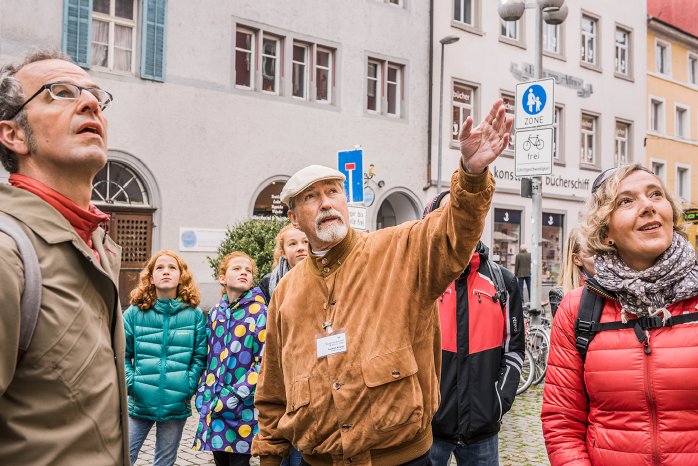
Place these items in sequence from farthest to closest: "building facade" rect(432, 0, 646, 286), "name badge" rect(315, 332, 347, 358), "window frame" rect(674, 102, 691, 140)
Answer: "window frame" rect(674, 102, 691, 140), "building facade" rect(432, 0, 646, 286), "name badge" rect(315, 332, 347, 358)

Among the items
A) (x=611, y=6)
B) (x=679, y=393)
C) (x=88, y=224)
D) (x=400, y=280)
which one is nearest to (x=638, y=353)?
(x=679, y=393)

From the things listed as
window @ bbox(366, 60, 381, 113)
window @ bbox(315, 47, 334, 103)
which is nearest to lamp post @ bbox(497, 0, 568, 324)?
window @ bbox(315, 47, 334, 103)

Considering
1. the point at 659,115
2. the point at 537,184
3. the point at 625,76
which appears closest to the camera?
the point at 537,184

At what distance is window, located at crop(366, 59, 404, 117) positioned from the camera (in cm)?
1952

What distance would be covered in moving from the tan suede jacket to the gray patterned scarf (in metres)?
0.57

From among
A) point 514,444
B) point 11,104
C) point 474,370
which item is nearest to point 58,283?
point 11,104

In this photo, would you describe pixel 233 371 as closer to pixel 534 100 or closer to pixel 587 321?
pixel 587 321

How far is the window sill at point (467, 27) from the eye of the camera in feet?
69.7

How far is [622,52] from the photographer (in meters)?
27.4

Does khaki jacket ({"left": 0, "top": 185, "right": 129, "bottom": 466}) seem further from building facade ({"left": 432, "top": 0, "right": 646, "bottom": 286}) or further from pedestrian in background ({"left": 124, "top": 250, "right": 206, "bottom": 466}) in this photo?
building facade ({"left": 432, "top": 0, "right": 646, "bottom": 286})

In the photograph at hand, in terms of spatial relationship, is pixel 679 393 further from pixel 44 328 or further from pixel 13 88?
pixel 13 88

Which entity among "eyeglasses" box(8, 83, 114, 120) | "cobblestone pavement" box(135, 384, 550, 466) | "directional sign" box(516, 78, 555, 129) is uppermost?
"directional sign" box(516, 78, 555, 129)

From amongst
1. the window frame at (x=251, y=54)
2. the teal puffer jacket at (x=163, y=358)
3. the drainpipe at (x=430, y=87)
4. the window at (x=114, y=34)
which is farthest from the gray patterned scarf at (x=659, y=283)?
the drainpipe at (x=430, y=87)

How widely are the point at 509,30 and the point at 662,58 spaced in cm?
1056
